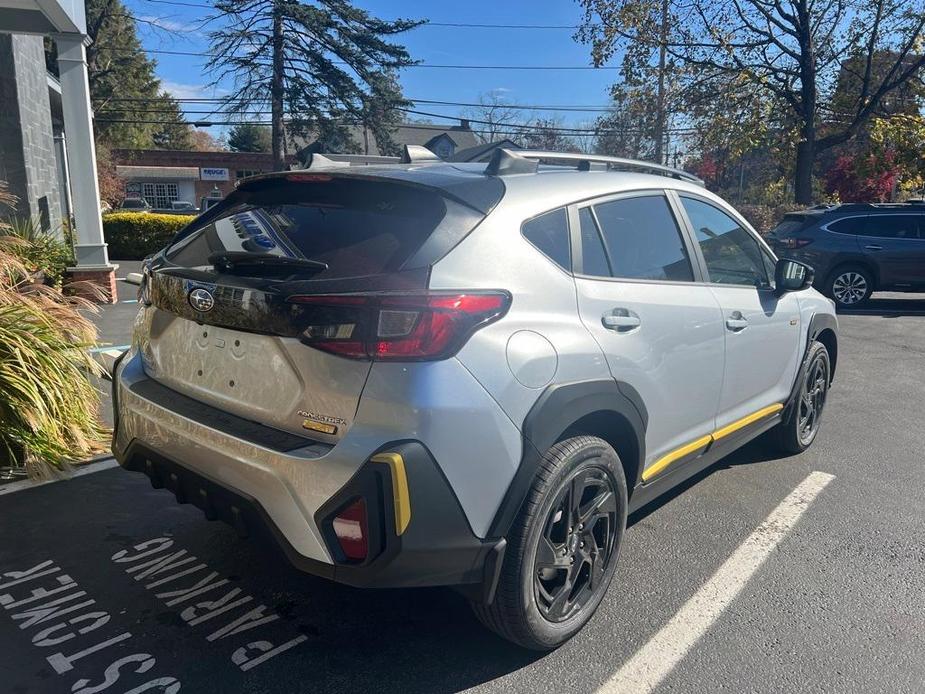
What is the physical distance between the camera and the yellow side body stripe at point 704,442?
320 cm

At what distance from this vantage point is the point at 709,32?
1933 cm

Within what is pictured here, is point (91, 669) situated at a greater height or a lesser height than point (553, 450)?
lesser

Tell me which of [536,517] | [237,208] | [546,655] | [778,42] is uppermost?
[778,42]

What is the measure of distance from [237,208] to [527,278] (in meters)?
1.32

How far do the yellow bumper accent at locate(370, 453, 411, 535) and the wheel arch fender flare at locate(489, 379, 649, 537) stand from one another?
0.33m

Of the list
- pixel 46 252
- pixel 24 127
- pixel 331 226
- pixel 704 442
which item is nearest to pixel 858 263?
pixel 704 442

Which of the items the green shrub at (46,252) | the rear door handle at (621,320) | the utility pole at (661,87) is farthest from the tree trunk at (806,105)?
the rear door handle at (621,320)

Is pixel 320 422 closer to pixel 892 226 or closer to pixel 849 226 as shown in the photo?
pixel 849 226

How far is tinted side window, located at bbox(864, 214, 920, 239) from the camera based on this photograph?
1200 cm

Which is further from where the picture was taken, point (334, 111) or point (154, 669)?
point (334, 111)

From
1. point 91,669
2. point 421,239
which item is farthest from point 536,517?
point 91,669

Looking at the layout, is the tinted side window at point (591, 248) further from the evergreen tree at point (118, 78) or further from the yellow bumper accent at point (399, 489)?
the evergreen tree at point (118, 78)

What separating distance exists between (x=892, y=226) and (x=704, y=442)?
10.7 m

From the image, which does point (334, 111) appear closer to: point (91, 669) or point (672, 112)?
point (672, 112)
